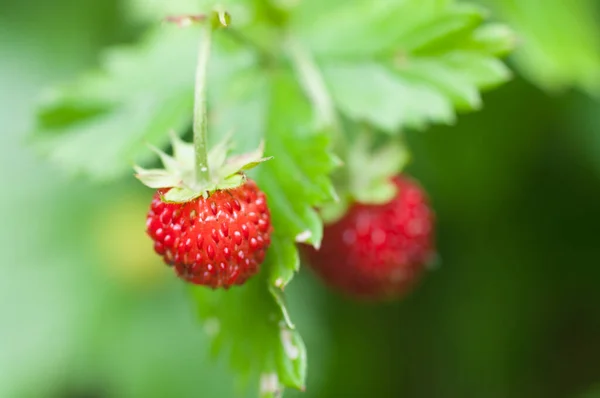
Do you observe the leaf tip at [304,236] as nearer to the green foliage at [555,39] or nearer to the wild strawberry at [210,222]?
the wild strawberry at [210,222]

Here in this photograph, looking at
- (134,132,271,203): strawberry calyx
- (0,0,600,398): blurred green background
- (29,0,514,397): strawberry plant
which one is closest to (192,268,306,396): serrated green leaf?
(29,0,514,397): strawberry plant

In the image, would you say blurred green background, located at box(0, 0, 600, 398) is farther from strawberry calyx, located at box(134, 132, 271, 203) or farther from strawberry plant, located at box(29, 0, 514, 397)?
strawberry calyx, located at box(134, 132, 271, 203)

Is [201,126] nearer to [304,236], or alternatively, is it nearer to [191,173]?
[191,173]

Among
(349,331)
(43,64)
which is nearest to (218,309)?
(349,331)

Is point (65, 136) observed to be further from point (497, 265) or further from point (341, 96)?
point (497, 265)

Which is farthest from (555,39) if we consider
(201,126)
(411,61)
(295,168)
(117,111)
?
(201,126)

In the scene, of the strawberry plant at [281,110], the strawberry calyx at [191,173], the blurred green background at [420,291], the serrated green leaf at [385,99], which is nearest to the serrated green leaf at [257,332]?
the strawberry plant at [281,110]
